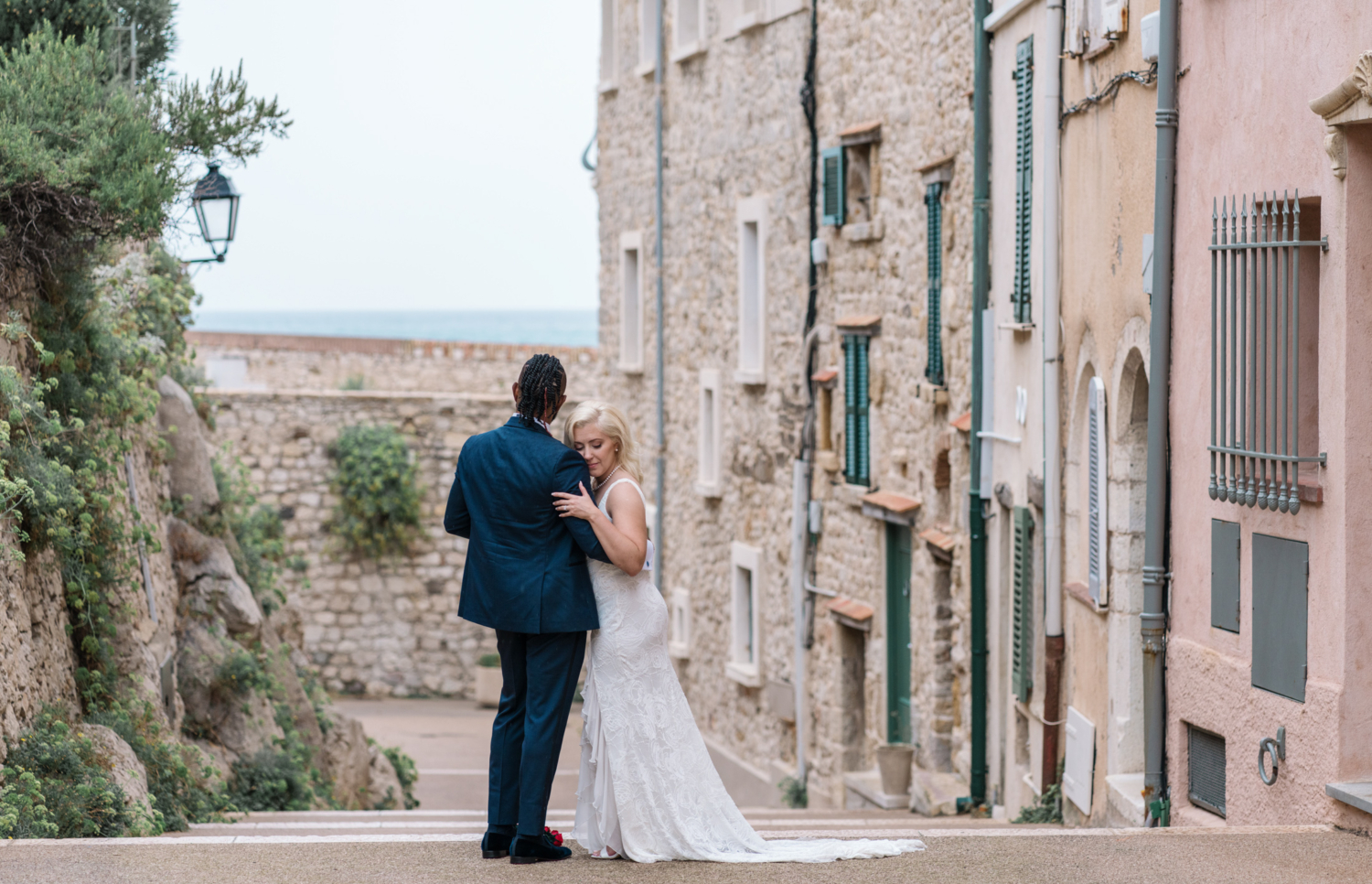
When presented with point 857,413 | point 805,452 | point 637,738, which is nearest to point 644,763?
point 637,738

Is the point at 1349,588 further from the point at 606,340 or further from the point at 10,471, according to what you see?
the point at 606,340

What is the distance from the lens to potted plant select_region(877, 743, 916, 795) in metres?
12.1

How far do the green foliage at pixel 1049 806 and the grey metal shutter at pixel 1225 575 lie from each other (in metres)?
2.56

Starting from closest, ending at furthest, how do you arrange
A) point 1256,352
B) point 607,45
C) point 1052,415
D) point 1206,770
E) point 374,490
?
point 1256,352 < point 1206,770 < point 1052,415 < point 374,490 < point 607,45

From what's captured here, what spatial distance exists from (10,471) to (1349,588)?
17.4 ft

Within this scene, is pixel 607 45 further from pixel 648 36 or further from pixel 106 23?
pixel 106 23

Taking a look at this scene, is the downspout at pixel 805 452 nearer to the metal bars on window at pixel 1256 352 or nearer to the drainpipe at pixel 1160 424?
the drainpipe at pixel 1160 424

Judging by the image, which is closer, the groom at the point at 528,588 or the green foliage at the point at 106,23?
the groom at the point at 528,588

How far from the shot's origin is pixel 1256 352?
6180mm

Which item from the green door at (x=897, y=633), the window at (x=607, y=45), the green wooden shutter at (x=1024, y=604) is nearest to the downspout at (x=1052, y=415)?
the green wooden shutter at (x=1024, y=604)

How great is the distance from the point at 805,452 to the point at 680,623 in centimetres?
428

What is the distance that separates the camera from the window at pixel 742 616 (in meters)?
16.2

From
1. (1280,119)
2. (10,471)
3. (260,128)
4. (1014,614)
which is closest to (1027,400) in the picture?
(1014,614)

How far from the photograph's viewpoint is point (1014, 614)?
32.8ft
